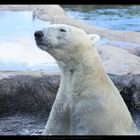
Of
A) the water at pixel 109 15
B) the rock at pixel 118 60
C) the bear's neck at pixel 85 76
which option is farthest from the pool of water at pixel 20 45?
the bear's neck at pixel 85 76

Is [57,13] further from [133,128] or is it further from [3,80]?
[133,128]

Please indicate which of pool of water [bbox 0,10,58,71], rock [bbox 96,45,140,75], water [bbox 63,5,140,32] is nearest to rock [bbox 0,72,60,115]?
pool of water [bbox 0,10,58,71]

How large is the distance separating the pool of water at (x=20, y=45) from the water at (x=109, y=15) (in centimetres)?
25

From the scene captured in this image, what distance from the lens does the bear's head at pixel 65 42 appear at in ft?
8.87

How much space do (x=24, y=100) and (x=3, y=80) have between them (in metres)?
0.20

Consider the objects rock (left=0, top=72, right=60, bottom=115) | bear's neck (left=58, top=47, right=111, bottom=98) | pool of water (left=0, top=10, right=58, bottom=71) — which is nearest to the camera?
bear's neck (left=58, top=47, right=111, bottom=98)

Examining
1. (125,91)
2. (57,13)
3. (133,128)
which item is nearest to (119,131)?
(133,128)

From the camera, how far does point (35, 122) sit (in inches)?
125

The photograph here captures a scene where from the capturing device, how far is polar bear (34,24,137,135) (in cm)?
268

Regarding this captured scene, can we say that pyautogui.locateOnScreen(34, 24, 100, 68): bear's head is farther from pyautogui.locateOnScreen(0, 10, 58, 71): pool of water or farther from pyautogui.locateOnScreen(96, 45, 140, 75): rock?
pyautogui.locateOnScreen(96, 45, 140, 75): rock

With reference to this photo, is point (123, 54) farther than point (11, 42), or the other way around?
point (123, 54)

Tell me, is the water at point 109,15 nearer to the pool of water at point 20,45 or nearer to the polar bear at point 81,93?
the pool of water at point 20,45

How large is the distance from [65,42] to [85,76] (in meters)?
0.23
